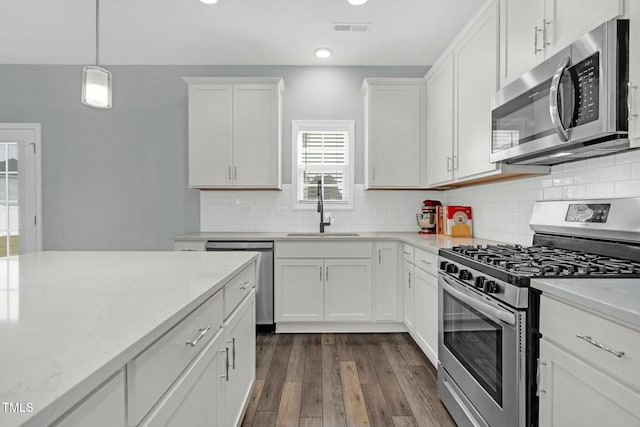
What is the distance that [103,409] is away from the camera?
647 millimetres

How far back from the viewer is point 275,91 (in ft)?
11.8

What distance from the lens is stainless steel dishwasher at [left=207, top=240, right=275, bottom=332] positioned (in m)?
3.37

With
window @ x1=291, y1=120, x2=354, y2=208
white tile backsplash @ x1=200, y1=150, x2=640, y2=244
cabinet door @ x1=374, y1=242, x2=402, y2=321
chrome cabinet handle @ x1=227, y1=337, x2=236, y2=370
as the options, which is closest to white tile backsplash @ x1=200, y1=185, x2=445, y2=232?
white tile backsplash @ x1=200, y1=150, x2=640, y2=244

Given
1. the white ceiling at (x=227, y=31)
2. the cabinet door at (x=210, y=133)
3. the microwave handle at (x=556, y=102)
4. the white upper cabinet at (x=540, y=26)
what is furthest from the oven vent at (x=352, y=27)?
the microwave handle at (x=556, y=102)

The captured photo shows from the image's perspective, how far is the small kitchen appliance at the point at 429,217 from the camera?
3.69m

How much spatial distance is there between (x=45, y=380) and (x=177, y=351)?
46 cm

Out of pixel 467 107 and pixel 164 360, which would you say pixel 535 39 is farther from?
pixel 164 360

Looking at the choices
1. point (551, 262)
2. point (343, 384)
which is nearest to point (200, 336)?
point (551, 262)

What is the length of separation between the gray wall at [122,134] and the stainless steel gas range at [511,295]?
2232 mm

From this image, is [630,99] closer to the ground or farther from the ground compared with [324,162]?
closer to the ground

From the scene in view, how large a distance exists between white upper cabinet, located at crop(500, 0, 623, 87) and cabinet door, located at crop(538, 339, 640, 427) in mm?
1257

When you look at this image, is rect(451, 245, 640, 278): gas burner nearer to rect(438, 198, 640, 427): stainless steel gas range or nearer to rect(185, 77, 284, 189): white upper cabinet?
rect(438, 198, 640, 427): stainless steel gas range

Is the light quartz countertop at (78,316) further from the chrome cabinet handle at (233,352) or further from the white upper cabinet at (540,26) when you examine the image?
the white upper cabinet at (540,26)

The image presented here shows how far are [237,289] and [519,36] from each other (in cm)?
197
